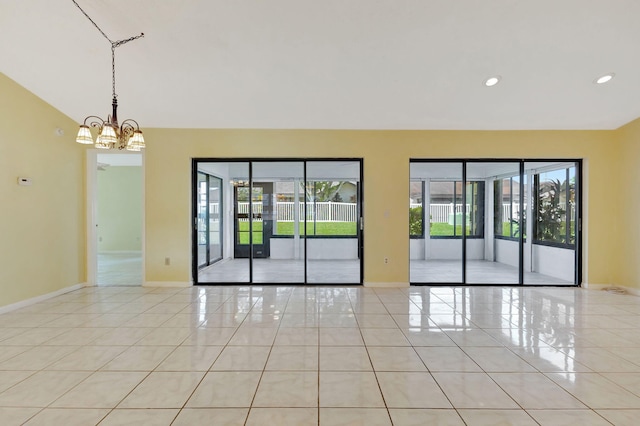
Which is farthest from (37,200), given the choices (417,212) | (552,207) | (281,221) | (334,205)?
(552,207)

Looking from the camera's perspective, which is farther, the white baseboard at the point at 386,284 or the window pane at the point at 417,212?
the window pane at the point at 417,212

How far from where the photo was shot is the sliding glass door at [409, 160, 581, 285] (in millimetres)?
5531

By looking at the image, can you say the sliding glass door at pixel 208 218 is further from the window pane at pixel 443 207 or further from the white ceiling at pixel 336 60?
the window pane at pixel 443 207

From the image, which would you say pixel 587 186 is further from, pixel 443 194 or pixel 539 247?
pixel 443 194

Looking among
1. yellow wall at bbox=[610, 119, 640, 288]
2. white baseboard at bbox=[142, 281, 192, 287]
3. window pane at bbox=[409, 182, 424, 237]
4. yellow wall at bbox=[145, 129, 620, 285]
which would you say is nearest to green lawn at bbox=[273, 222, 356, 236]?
yellow wall at bbox=[145, 129, 620, 285]

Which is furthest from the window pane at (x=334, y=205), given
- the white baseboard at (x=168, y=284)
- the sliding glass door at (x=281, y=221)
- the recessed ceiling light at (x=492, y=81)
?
the recessed ceiling light at (x=492, y=81)

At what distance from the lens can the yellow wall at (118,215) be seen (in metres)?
9.91

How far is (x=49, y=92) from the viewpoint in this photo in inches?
169

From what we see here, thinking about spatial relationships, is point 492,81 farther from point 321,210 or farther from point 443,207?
point 443,207

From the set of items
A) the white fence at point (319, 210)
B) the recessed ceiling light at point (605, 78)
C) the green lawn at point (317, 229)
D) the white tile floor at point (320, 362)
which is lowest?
the white tile floor at point (320, 362)

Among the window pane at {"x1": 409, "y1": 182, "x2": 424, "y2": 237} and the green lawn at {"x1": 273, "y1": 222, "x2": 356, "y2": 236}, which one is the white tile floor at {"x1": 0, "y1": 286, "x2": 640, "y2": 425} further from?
the window pane at {"x1": 409, "y1": 182, "x2": 424, "y2": 237}

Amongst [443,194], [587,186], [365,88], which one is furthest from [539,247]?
[365,88]

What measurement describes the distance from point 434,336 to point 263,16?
3665 mm

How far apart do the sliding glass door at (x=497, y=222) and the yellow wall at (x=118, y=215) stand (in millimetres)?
8633
